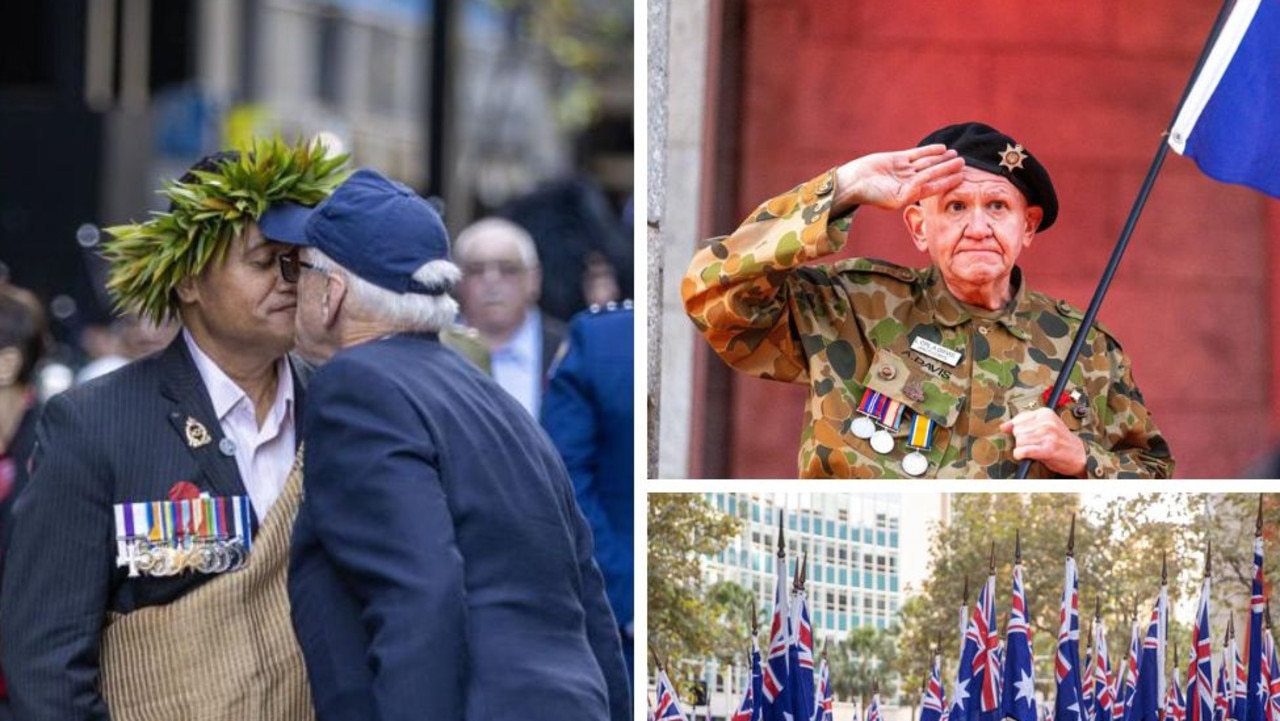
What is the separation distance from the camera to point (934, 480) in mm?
5266

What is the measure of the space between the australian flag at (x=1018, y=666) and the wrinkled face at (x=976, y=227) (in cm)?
75

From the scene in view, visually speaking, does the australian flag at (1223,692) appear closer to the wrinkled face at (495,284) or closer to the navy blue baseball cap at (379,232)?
the navy blue baseball cap at (379,232)

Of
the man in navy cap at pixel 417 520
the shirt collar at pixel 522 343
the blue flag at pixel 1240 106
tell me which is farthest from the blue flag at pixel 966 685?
the shirt collar at pixel 522 343

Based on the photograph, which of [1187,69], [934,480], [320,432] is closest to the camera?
[320,432]

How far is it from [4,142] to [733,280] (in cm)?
1333

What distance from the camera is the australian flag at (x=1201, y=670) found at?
18.4 feet

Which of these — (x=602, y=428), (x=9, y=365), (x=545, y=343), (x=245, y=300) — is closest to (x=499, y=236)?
(x=545, y=343)

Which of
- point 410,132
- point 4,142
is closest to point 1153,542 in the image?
point 4,142

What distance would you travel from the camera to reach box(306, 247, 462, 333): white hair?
5141 millimetres

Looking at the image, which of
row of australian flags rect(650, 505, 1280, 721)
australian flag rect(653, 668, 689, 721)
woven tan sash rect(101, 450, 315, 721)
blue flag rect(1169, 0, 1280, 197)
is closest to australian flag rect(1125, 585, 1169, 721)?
row of australian flags rect(650, 505, 1280, 721)

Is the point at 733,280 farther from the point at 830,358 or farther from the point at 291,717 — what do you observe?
the point at 291,717

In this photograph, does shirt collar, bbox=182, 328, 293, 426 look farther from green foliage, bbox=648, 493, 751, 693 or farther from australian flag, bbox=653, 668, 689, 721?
australian flag, bbox=653, 668, 689, 721

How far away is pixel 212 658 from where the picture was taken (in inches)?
202

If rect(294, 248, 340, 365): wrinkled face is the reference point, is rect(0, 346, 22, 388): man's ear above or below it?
below
